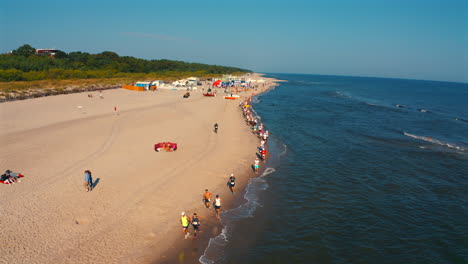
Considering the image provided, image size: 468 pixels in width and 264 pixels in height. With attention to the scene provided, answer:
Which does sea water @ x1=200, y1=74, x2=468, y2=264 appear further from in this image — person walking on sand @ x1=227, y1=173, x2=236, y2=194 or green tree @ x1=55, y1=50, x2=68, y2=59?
green tree @ x1=55, y1=50, x2=68, y2=59

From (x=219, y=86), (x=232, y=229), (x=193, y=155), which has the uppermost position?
(x=219, y=86)

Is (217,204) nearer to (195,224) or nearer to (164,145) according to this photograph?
(195,224)

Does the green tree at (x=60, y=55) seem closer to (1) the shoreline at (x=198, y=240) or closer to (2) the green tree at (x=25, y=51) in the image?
(2) the green tree at (x=25, y=51)

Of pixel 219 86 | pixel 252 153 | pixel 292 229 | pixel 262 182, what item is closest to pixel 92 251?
pixel 292 229

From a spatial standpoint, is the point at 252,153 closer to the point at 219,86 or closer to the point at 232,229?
the point at 232,229

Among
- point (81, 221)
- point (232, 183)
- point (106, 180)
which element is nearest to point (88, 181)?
point (106, 180)
